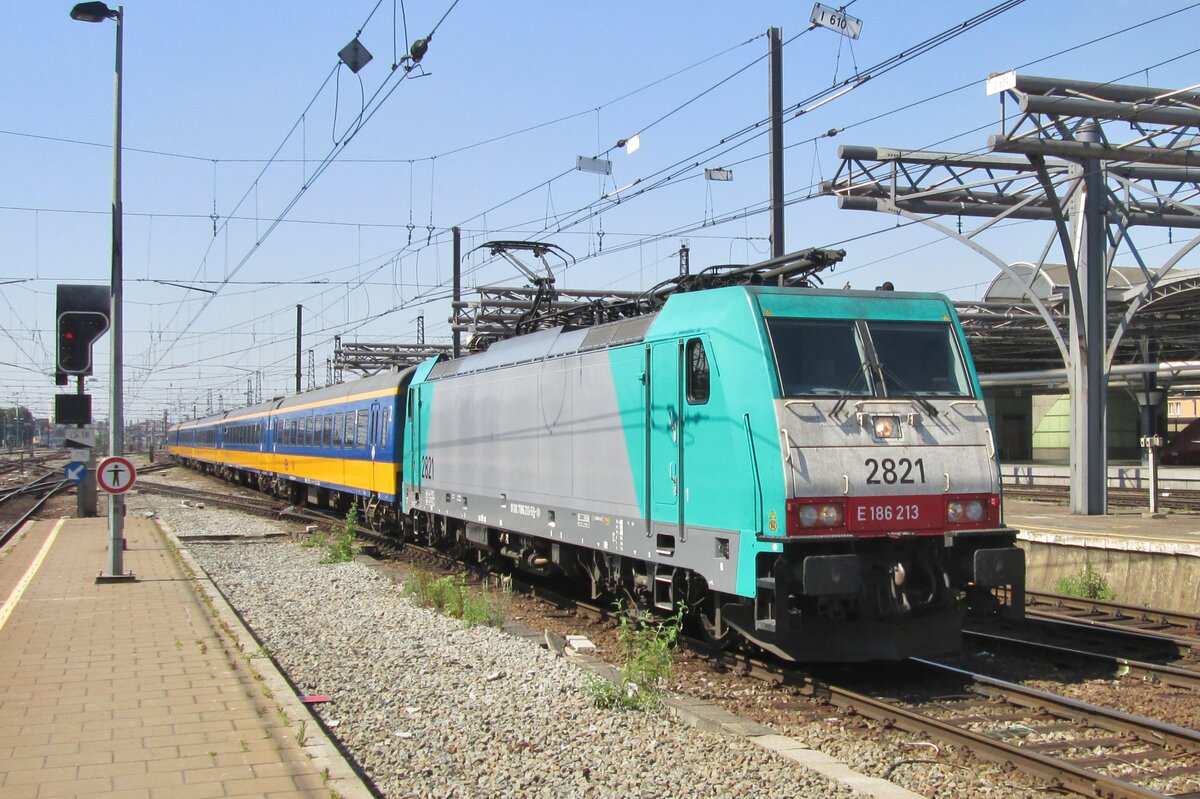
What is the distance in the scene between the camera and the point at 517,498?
44.9 ft

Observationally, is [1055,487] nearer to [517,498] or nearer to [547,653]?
[517,498]

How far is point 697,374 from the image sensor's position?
9547 millimetres

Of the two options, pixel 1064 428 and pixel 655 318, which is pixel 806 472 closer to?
pixel 655 318

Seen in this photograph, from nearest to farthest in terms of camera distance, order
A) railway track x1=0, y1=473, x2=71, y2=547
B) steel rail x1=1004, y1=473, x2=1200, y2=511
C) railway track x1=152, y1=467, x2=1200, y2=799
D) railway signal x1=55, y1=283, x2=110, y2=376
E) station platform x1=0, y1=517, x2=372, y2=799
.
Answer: station platform x1=0, y1=517, x2=372, y2=799 → railway track x1=152, y1=467, x2=1200, y2=799 → railway signal x1=55, y1=283, x2=110, y2=376 → steel rail x1=1004, y1=473, x2=1200, y2=511 → railway track x1=0, y1=473, x2=71, y2=547

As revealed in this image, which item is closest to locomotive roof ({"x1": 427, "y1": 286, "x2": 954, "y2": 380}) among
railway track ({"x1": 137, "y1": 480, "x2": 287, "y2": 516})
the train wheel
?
the train wheel

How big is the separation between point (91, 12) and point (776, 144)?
9378mm

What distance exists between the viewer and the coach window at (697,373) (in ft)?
30.9

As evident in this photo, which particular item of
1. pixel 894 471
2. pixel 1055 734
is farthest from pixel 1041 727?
pixel 894 471

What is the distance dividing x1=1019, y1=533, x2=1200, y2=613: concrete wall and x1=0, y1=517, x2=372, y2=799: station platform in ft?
34.5

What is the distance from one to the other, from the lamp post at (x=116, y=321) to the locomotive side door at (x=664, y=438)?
27.5ft

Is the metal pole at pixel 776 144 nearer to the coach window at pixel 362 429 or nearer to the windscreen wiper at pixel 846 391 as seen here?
the windscreen wiper at pixel 846 391

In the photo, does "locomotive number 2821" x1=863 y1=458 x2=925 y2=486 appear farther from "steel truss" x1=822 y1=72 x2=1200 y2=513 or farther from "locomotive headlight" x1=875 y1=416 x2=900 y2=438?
"steel truss" x1=822 y1=72 x2=1200 y2=513

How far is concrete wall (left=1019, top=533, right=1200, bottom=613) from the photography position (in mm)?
13656

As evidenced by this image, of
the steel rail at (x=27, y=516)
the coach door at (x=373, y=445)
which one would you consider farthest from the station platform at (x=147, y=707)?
the steel rail at (x=27, y=516)
